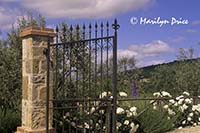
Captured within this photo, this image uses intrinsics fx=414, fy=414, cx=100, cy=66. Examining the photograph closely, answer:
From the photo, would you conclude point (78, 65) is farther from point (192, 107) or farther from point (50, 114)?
point (192, 107)

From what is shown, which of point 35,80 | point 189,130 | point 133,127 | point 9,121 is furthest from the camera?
point 189,130

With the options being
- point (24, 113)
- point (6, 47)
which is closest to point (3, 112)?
point (24, 113)

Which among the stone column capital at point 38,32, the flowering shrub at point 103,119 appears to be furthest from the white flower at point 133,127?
the stone column capital at point 38,32

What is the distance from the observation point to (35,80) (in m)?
7.07

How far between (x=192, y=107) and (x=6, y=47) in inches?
193

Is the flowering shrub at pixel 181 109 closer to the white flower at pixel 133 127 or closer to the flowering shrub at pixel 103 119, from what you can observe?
the flowering shrub at pixel 103 119

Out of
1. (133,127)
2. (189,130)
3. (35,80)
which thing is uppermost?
(35,80)

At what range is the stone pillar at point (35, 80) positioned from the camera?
23.1 feet

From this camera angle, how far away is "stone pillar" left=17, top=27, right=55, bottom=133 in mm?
7027

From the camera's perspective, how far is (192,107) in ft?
34.4

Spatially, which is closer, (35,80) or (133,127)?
(35,80)

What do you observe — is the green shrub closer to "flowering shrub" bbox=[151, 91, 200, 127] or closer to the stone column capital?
"flowering shrub" bbox=[151, 91, 200, 127]

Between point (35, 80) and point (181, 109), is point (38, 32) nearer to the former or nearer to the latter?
point (35, 80)

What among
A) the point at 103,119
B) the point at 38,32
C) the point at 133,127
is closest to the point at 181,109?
the point at 133,127
